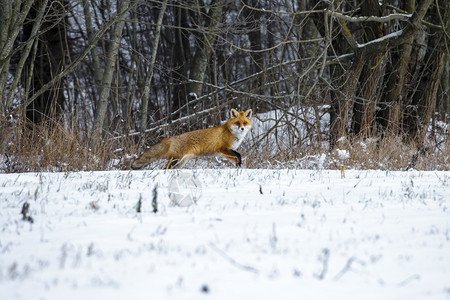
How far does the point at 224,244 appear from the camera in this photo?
2898mm

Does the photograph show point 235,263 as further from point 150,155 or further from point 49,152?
point 49,152

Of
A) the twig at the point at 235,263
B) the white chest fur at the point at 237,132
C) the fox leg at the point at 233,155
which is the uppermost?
the white chest fur at the point at 237,132

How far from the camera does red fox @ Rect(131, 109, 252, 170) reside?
28.1ft

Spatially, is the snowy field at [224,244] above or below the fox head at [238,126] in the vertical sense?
below

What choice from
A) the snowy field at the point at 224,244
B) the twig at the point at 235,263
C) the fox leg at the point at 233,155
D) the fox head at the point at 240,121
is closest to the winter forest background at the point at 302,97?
the fox leg at the point at 233,155

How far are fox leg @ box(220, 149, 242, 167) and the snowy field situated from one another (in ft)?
13.3

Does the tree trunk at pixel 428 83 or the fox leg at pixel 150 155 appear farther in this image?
the tree trunk at pixel 428 83

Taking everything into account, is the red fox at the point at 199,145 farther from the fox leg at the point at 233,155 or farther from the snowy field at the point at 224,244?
the snowy field at the point at 224,244

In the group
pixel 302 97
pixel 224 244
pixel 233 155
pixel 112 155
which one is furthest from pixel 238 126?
pixel 224 244

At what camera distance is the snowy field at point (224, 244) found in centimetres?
228

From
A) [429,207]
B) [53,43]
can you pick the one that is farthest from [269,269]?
[53,43]

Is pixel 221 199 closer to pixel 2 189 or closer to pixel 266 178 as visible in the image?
pixel 266 178

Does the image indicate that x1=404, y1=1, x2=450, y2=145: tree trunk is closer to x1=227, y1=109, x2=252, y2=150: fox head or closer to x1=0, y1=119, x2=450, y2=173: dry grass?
x1=0, y1=119, x2=450, y2=173: dry grass

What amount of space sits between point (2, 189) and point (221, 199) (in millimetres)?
2327
